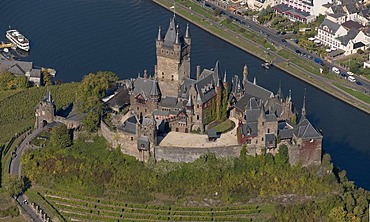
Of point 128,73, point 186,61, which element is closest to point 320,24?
point 128,73

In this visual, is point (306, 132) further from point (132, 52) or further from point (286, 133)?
point (132, 52)

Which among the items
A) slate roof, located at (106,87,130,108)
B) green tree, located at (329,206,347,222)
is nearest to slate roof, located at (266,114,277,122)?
green tree, located at (329,206,347,222)

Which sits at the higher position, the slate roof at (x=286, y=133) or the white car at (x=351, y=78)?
the slate roof at (x=286, y=133)

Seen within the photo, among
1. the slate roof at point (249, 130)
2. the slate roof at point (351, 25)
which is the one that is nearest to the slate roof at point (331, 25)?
the slate roof at point (351, 25)

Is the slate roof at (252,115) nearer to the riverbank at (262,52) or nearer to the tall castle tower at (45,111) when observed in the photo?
the tall castle tower at (45,111)

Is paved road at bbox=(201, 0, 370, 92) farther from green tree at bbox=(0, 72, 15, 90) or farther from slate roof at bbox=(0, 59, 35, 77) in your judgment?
green tree at bbox=(0, 72, 15, 90)

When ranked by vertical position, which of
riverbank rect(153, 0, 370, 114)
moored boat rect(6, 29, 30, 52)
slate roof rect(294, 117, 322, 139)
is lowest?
moored boat rect(6, 29, 30, 52)

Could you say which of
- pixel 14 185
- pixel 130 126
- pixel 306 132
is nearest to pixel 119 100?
pixel 130 126
